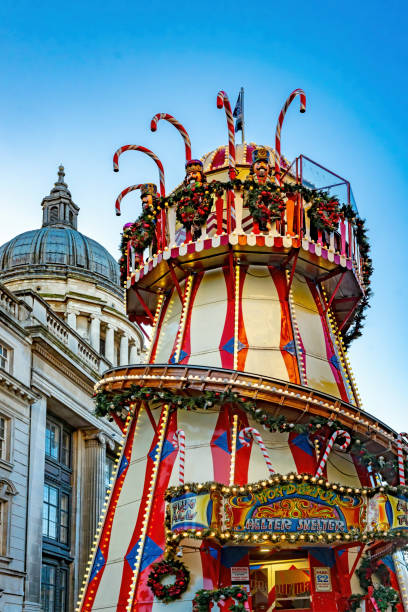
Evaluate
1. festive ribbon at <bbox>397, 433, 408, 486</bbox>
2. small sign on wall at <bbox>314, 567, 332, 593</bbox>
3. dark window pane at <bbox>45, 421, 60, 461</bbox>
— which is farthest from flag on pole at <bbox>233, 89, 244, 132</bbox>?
dark window pane at <bbox>45, 421, 60, 461</bbox>

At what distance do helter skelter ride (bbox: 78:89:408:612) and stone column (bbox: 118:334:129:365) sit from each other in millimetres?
33622

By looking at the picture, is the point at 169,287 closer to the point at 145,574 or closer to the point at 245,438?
the point at 245,438

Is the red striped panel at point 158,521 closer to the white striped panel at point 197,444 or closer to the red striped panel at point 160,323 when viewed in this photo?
the white striped panel at point 197,444

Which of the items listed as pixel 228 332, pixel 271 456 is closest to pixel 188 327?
pixel 228 332

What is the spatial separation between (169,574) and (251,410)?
4737 millimetres

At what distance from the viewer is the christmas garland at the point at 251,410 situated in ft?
73.7

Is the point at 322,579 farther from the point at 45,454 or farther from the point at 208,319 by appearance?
the point at 45,454

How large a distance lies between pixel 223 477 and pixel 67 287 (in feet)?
134

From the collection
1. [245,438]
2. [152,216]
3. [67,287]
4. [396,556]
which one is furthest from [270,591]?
[67,287]

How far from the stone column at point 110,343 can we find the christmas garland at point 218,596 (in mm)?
41469

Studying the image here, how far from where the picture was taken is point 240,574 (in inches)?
843

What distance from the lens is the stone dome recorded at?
61647 millimetres

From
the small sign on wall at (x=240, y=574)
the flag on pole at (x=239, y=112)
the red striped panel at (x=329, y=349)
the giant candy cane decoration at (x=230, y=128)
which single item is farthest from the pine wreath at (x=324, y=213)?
the small sign on wall at (x=240, y=574)

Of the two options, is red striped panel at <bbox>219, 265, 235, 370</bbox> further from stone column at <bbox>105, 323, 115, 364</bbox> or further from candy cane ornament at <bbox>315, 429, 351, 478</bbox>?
stone column at <bbox>105, 323, 115, 364</bbox>
